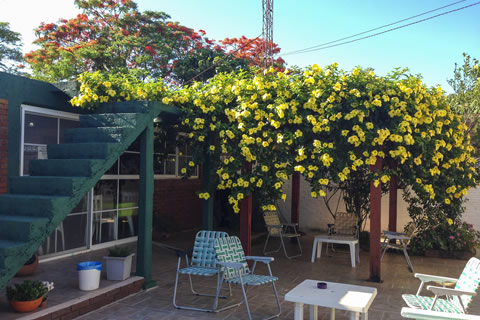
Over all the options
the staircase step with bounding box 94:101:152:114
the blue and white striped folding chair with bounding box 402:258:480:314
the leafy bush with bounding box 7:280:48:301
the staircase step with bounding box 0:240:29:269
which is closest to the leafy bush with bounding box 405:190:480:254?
Answer: the blue and white striped folding chair with bounding box 402:258:480:314

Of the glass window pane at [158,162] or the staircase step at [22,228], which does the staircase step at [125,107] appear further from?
the glass window pane at [158,162]

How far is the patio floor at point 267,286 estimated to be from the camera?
442 centimetres

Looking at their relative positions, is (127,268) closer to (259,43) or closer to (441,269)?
(441,269)

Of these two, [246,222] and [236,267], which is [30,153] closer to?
[246,222]

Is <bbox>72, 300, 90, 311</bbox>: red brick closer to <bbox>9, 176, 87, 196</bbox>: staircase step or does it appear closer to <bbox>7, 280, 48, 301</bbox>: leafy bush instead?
<bbox>7, 280, 48, 301</bbox>: leafy bush

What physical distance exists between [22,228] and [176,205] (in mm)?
6340

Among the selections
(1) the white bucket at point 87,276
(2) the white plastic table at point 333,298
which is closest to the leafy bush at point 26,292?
(1) the white bucket at point 87,276

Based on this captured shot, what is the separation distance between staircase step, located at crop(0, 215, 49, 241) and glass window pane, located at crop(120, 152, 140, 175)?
415 cm

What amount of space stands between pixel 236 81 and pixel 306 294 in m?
3.39

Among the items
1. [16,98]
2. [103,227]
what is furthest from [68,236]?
[16,98]

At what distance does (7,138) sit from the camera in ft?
17.9

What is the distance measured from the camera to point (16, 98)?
548 centimetres

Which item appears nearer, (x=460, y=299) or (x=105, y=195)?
(x=460, y=299)

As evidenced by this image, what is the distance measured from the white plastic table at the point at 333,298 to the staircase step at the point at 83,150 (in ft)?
8.26
